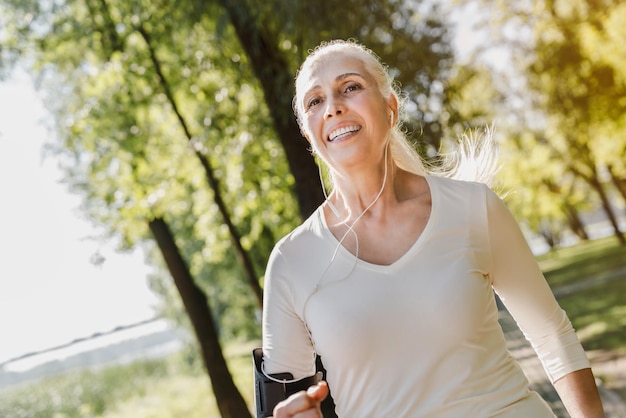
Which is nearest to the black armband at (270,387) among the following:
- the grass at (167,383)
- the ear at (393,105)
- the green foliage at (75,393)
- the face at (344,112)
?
the face at (344,112)

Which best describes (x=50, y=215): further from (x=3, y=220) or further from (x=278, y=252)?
(x=278, y=252)

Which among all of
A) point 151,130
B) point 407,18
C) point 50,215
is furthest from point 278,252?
point 50,215

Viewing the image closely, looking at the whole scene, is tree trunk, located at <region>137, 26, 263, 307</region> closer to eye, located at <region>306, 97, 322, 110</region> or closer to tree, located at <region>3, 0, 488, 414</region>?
tree, located at <region>3, 0, 488, 414</region>

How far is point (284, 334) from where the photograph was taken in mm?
2434

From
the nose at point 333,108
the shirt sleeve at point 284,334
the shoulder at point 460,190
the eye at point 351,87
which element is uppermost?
the eye at point 351,87

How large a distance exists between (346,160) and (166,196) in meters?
12.2

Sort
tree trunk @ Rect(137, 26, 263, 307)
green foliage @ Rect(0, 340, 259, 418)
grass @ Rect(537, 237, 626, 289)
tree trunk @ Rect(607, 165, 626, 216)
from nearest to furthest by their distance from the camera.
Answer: tree trunk @ Rect(137, 26, 263, 307) < green foliage @ Rect(0, 340, 259, 418) < grass @ Rect(537, 237, 626, 289) < tree trunk @ Rect(607, 165, 626, 216)

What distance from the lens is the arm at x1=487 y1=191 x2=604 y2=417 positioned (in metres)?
2.45

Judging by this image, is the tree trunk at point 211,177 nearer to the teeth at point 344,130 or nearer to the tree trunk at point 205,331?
the tree trunk at point 205,331

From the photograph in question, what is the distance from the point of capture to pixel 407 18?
9883 mm

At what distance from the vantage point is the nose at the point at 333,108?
8.16 ft

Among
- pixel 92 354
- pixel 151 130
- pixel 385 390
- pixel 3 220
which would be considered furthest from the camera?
pixel 92 354

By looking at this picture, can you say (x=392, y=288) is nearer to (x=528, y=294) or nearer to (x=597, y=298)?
(x=528, y=294)

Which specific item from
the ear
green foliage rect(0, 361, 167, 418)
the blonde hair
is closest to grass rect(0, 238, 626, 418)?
green foliage rect(0, 361, 167, 418)
